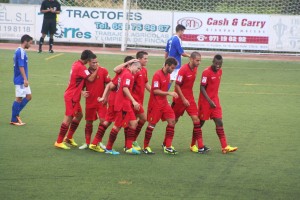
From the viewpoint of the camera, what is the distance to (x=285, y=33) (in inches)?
1184

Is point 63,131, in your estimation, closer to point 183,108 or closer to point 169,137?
point 169,137

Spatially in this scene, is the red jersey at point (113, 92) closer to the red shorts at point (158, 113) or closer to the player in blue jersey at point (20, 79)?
the red shorts at point (158, 113)

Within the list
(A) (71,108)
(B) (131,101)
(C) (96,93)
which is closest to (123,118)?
(B) (131,101)

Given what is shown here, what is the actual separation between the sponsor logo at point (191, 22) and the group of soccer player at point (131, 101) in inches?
683

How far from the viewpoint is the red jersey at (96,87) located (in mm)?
12672

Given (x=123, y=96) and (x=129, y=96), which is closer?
(x=129, y=96)

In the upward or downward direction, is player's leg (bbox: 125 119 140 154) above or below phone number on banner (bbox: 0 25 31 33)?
below

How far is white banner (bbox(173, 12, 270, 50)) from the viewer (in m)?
30.0

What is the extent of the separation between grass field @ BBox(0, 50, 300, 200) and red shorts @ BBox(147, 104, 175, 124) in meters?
0.63

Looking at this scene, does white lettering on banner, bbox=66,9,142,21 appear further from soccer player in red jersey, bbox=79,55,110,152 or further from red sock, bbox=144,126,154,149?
red sock, bbox=144,126,154,149

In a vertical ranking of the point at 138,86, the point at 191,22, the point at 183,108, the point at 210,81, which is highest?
the point at 191,22

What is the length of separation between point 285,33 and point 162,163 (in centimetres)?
1951

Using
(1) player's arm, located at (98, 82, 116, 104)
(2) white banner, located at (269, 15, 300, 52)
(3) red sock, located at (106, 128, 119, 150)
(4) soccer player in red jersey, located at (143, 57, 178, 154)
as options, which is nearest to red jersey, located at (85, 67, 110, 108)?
(1) player's arm, located at (98, 82, 116, 104)

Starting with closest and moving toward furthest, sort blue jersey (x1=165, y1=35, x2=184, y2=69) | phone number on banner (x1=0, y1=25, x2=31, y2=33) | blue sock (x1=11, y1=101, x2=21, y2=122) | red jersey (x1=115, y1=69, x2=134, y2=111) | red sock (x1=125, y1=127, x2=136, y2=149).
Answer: red jersey (x1=115, y1=69, x2=134, y2=111)
red sock (x1=125, y1=127, x2=136, y2=149)
blue sock (x1=11, y1=101, x2=21, y2=122)
blue jersey (x1=165, y1=35, x2=184, y2=69)
phone number on banner (x1=0, y1=25, x2=31, y2=33)
